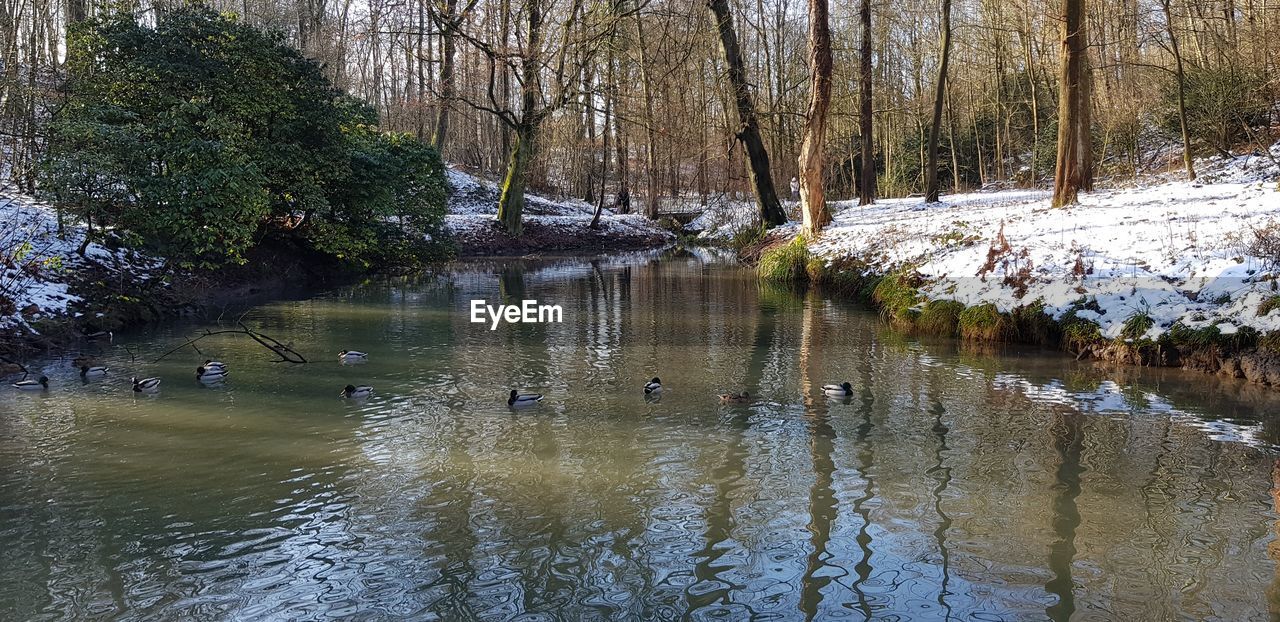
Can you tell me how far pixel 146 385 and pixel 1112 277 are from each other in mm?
12690

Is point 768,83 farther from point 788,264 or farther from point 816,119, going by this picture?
point 788,264

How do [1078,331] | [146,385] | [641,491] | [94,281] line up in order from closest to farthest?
[641,491] < [146,385] < [1078,331] < [94,281]

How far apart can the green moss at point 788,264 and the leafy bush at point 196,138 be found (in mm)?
10542

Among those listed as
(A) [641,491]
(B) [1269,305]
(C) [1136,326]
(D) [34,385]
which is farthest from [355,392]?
(B) [1269,305]

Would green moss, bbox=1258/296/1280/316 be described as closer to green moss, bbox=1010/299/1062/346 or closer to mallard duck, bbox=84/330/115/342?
green moss, bbox=1010/299/1062/346

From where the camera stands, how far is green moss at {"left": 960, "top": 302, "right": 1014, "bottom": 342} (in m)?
12.8

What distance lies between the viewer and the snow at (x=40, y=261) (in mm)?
12688

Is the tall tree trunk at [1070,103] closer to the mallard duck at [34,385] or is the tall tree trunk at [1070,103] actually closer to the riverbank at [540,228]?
the mallard duck at [34,385]

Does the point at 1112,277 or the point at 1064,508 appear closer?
the point at 1064,508

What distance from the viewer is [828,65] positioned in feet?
68.8

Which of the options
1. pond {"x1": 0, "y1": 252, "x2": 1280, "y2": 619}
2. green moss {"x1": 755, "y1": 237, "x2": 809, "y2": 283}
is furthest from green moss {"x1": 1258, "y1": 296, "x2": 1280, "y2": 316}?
green moss {"x1": 755, "y1": 237, "x2": 809, "y2": 283}

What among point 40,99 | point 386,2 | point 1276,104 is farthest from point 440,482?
point 1276,104

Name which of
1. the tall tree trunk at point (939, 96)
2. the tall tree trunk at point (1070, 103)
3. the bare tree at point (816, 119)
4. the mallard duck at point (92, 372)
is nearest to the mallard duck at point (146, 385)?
the mallard duck at point (92, 372)

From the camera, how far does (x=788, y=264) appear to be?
842 inches
